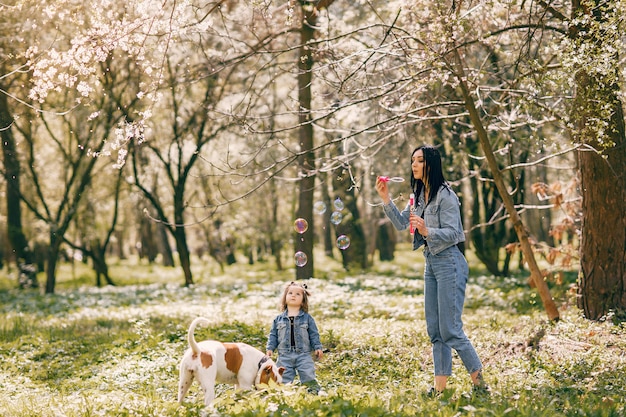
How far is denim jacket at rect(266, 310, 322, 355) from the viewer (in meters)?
7.15

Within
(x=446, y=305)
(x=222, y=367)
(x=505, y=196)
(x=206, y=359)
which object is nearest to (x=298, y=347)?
(x=222, y=367)

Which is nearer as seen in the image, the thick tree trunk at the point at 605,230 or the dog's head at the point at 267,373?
the dog's head at the point at 267,373

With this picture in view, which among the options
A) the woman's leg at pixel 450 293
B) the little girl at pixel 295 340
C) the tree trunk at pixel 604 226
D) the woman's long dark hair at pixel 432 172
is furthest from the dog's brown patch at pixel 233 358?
the tree trunk at pixel 604 226

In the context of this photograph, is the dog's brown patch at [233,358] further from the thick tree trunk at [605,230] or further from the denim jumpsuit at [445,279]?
the thick tree trunk at [605,230]

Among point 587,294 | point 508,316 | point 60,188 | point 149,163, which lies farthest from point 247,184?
point 587,294

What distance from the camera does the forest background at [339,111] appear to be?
945 cm

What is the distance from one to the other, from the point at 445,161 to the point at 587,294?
10066 millimetres

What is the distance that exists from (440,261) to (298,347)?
164 centimetres

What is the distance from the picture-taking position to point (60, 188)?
3728 cm

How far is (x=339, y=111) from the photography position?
16297 millimetres

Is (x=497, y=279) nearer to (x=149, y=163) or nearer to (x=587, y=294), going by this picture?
(x=587, y=294)

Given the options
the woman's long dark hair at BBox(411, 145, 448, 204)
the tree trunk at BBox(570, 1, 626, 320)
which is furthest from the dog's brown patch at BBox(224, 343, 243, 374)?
Result: the tree trunk at BBox(570, 1, 626, 320)

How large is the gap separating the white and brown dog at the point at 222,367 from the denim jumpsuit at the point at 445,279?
1.59 meters

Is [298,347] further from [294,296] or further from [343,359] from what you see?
[343,359]
